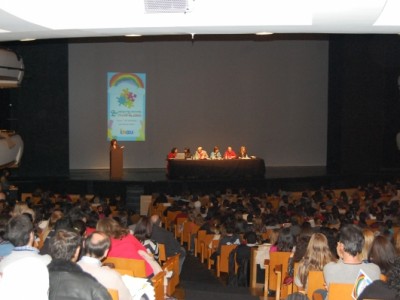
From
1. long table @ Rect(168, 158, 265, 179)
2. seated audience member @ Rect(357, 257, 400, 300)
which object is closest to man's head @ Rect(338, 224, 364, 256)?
seated audience member @ Rect(357, 257, 400, 300)

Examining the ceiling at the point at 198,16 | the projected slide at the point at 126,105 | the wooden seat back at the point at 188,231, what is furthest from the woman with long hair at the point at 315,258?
the projected slide at the point at 126,105

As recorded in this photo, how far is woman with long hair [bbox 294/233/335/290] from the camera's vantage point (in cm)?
509

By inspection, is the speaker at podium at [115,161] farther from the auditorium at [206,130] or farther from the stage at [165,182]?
the stage at [165,182]

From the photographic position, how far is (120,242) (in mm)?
5488

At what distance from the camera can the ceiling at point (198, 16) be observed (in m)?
3.99

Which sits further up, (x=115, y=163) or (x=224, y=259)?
(x=115, y=163)

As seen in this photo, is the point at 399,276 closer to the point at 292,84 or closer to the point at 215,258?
the point at 215,258

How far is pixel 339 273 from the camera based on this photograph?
4.57 m

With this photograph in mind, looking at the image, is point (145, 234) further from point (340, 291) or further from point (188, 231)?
point (188, 231)

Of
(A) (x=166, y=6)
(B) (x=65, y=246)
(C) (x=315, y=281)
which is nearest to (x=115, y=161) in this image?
(C) (x=315, y=281)

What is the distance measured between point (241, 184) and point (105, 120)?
16.2 feet

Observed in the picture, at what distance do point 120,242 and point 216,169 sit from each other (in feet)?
36.6

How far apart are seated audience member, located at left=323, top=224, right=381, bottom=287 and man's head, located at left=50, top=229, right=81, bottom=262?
1940 mm

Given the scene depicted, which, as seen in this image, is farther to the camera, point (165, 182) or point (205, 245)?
point (165, 182)
